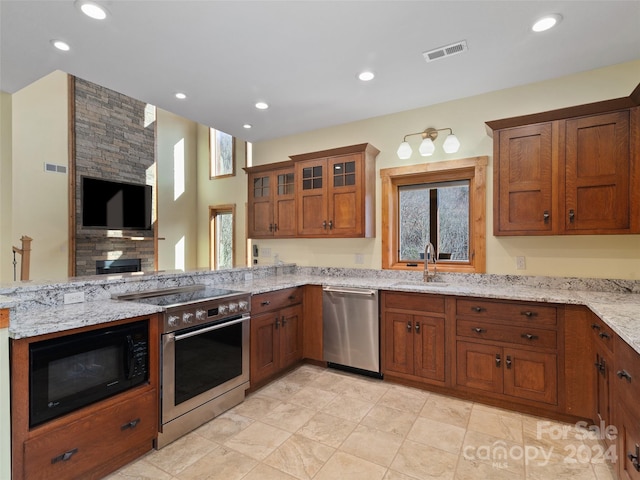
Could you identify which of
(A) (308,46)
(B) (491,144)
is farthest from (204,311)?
(B) (491,144)

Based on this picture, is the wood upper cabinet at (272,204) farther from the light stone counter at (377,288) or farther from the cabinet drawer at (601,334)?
the cabinet drawer at (601,334)

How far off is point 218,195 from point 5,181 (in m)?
3.27

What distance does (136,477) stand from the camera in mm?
1868

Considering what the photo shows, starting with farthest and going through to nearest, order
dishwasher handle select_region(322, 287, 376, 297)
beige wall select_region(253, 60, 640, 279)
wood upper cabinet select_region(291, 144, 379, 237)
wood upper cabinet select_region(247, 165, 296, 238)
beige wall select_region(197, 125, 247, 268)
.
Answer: beige wall select_region(197, 125, 247, 268), wood upper cabinet select_region(247, 165, 296, 238), wood upper cabinet select_region(291, 144, 379, 237), dishwasher handle select_region(322, 287, 376, 297), beige wall select_region(253, 60, 640, 279)

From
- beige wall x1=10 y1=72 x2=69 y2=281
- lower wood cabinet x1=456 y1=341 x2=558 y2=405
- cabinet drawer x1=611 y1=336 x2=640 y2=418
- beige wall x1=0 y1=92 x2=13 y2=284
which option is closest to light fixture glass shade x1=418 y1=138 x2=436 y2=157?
lower wood cabinet x1=456 y1=341 x2=558 y2=405

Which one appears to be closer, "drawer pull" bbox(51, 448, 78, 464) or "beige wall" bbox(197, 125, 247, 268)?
"drawer pull" bbox(51, 448, 78, 464)

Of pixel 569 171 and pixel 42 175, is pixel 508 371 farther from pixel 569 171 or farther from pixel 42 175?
pixel 42 175

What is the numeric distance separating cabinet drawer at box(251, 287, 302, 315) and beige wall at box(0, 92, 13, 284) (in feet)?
8.95

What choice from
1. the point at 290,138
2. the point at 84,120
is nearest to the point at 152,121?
the point at 84,120

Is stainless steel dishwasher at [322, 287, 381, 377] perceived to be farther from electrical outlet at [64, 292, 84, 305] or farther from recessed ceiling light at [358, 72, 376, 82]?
electrical outlet at [64, 292, 84, 305]

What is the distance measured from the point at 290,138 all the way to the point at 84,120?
3.74 m

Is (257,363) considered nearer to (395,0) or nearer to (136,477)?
(136,477)

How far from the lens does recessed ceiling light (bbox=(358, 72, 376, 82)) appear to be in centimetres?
282

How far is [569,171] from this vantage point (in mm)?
2604
